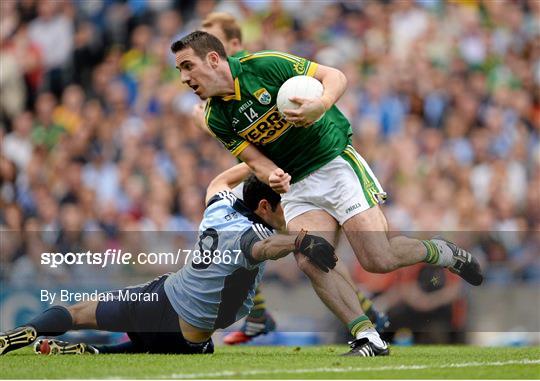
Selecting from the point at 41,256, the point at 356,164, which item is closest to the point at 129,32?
the point at 41,256

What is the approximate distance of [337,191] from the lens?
9.84 m

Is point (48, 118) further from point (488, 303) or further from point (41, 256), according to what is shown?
point (488, 303)

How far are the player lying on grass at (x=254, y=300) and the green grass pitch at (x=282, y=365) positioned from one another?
1.96 ft

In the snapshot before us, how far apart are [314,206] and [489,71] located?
8.89 meters

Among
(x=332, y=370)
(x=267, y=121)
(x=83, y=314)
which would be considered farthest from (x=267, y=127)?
(x=332, y=370)

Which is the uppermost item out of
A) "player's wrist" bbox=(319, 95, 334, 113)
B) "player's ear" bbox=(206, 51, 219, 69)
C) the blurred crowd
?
"player's ear" bbox=(206, 51, 219, 69)

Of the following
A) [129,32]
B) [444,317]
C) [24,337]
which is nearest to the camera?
[24,337]

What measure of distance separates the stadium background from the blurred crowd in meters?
0.03

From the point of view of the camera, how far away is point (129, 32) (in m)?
19.4

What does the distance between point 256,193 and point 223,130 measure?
626 mm

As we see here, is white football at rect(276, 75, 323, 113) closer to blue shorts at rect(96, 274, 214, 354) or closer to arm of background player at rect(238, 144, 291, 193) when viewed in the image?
arm of background player at rect(238, 144, 291, 193)

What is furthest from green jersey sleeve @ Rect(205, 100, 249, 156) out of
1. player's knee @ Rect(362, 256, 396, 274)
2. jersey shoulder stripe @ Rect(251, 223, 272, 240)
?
player's knee @ Rect(362, 256, 396, 274)

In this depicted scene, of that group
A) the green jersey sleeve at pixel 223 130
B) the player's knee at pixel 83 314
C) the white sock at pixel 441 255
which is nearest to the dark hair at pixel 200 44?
the green jersey sleeve at pixel 223 130

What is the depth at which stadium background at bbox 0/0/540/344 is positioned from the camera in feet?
41.9
